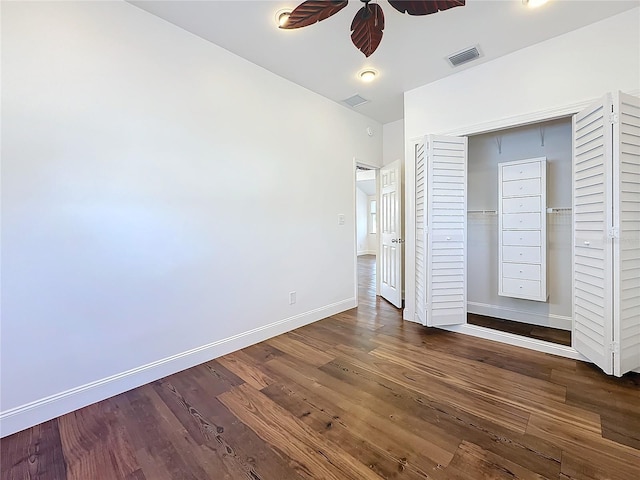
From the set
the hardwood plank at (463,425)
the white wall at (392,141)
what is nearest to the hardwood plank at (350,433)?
the hardwood plank at (463,425)

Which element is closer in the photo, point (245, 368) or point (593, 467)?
point (593, 467)

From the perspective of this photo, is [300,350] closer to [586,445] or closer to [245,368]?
[245,368]

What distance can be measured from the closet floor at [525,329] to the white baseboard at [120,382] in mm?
2317

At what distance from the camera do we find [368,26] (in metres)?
1.79

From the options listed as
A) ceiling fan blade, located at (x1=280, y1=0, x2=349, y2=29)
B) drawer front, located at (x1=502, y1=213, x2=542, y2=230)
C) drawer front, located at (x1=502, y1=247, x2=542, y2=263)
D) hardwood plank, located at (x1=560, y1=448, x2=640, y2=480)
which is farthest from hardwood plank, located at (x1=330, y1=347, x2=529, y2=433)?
ceiling fan blade, located at (x1=280, y1=0, x2=349, y2=29)

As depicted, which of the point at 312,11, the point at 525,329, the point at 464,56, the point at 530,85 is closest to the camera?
the point at 312,11

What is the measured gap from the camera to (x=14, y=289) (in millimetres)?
1659

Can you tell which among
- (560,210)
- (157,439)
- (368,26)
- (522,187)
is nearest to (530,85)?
(522,187)

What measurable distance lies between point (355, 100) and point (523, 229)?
8.24ft

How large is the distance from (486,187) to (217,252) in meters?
3.30

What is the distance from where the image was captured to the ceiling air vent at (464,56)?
2580 millimetres

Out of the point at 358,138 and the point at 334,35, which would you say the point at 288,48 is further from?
the point at 358,138

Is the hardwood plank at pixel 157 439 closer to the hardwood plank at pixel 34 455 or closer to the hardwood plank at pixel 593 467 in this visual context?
the hardwood plank at pixel 34 455

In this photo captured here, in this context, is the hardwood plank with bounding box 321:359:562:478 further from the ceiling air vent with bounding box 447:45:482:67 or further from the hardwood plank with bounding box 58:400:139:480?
the ceiling air vent with bounding box 447:45:482:67
